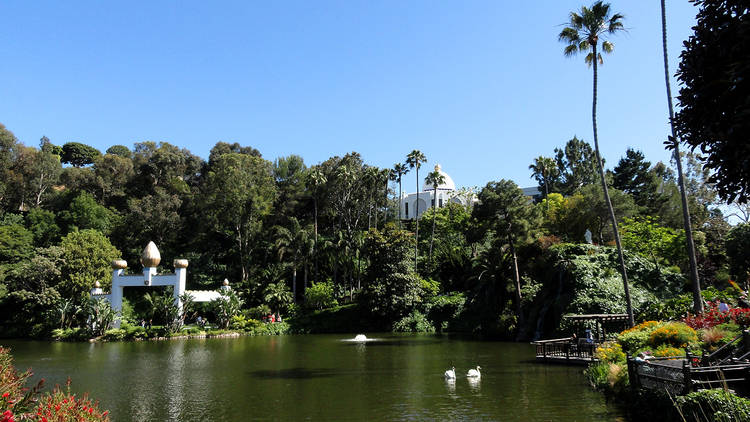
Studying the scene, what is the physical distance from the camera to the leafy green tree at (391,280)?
46.2m

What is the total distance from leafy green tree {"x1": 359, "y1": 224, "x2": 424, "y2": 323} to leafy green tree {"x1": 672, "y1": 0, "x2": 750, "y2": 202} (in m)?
39.2

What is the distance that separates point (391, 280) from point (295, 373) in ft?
82.7

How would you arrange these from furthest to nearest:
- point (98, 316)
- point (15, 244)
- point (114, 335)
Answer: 1. point (15, 244)
2. point (98, 316)
3. point (114, 335)

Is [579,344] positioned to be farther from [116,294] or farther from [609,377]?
[116,294]

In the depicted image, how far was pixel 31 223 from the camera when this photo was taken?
2162 inches

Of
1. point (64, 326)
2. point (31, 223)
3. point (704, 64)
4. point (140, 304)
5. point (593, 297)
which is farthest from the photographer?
point (31, 223)

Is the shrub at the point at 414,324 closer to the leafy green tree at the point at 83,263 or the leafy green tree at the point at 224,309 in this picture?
the leafy green tree at the point at 224,309

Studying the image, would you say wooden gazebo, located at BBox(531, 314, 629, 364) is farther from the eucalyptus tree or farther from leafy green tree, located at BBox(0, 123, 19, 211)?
leafy green tree, located at BBox(0, 123, 19, 211)

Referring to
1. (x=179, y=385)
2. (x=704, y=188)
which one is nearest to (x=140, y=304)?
(x=179, y=385)

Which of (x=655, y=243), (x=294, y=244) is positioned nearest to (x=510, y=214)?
(x=655, y=243)

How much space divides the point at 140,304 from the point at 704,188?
61.4m

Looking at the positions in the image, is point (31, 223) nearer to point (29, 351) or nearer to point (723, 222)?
point (29, 351)

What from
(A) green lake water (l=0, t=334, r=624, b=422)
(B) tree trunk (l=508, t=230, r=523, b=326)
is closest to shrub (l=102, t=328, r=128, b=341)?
(A) green lake water (l=0, t=334, r=624, b=422)

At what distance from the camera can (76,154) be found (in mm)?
99375
